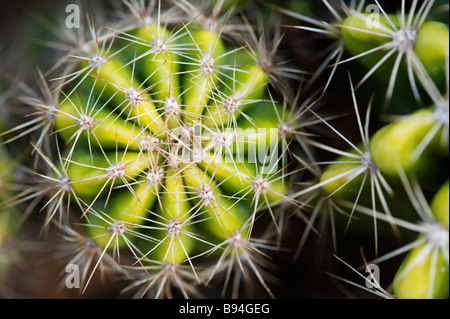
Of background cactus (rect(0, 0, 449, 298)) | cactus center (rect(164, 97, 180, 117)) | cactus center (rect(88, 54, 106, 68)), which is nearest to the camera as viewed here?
background cactus (rect(0, 0, 449, 298))

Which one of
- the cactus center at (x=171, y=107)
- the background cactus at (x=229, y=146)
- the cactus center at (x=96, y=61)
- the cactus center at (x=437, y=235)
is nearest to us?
the cactus center at (x=437, y=235)

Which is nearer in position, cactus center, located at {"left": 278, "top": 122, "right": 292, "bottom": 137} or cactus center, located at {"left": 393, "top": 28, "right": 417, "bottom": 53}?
cactus center, located at {"left": 393, "top": 28, "right": 417, "bottom": 53}

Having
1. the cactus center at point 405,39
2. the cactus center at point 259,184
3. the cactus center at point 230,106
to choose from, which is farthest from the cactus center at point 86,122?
the cactus center at point 405,39

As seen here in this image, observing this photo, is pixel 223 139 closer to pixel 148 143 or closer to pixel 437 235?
pixel 148 143

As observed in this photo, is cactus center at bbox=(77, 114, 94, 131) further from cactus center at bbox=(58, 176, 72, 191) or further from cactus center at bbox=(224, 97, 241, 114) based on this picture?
cactus center at bbox=(224, 97, 241, 114)

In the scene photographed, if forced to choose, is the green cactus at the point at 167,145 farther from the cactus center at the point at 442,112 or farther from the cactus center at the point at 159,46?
the cactus center at the point at 442,112

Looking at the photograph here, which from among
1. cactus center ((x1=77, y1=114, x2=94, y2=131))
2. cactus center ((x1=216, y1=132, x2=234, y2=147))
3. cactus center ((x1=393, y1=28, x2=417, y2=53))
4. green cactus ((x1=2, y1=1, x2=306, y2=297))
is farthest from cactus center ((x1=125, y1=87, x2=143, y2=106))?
cactus center ((x1=393, y1=28, x2=417, y2=53))

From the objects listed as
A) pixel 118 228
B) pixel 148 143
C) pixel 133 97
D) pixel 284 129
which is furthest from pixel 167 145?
pixel 284 129

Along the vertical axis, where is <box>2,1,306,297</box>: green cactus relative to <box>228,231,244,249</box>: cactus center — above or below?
above

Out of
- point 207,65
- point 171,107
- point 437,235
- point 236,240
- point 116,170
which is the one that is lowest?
point 437,235

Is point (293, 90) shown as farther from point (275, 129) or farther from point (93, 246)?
point (93, 246)

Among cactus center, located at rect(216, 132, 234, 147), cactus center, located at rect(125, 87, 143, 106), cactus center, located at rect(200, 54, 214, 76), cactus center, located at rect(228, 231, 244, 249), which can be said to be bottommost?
cactus center, located at rect(228, 231, 244, 249)

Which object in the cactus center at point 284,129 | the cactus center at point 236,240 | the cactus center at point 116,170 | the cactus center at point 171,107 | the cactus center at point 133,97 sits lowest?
the cactus center at point 236,240
